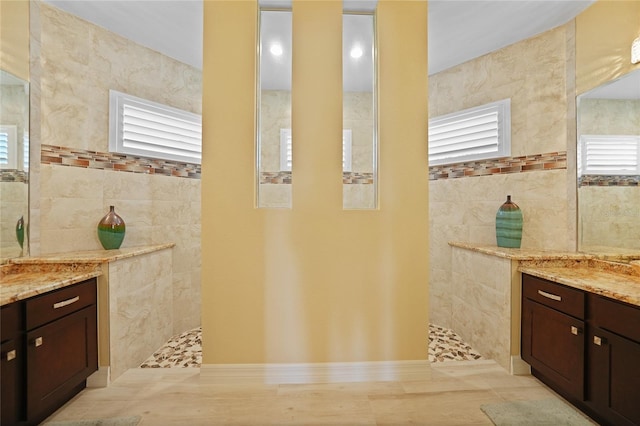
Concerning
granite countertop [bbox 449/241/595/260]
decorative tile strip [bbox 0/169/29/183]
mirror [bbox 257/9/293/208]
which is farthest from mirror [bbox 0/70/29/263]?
granite countertop [bbox 449/241/595/260]

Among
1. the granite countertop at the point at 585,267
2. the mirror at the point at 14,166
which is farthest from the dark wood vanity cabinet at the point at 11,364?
the granite countertop at the point at 585,267

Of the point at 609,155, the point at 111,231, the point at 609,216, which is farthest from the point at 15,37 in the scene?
the point at 609,216

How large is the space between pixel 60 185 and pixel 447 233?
3628mm

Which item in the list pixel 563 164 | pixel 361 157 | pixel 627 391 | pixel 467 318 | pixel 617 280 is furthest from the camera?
pixel 467 318

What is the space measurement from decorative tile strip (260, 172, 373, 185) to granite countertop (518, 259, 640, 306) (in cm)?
136

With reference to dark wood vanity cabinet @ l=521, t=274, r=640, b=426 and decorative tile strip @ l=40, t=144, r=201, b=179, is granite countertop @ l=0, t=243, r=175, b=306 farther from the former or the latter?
dark wood vanity cabinet @ l=521, t=274, r=640, b=426

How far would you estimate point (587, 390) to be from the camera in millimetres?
1664

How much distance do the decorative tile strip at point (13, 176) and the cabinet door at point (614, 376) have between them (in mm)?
3906

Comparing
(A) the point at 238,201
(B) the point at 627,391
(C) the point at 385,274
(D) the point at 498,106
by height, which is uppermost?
(D) the point at 498,106

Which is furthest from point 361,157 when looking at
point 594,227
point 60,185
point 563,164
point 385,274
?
point 60,185

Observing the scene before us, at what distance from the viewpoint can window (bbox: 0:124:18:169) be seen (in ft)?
6.31

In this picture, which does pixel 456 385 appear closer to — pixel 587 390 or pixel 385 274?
pixel 587 390

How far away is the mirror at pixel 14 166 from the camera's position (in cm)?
193

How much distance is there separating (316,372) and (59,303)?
1711mm
